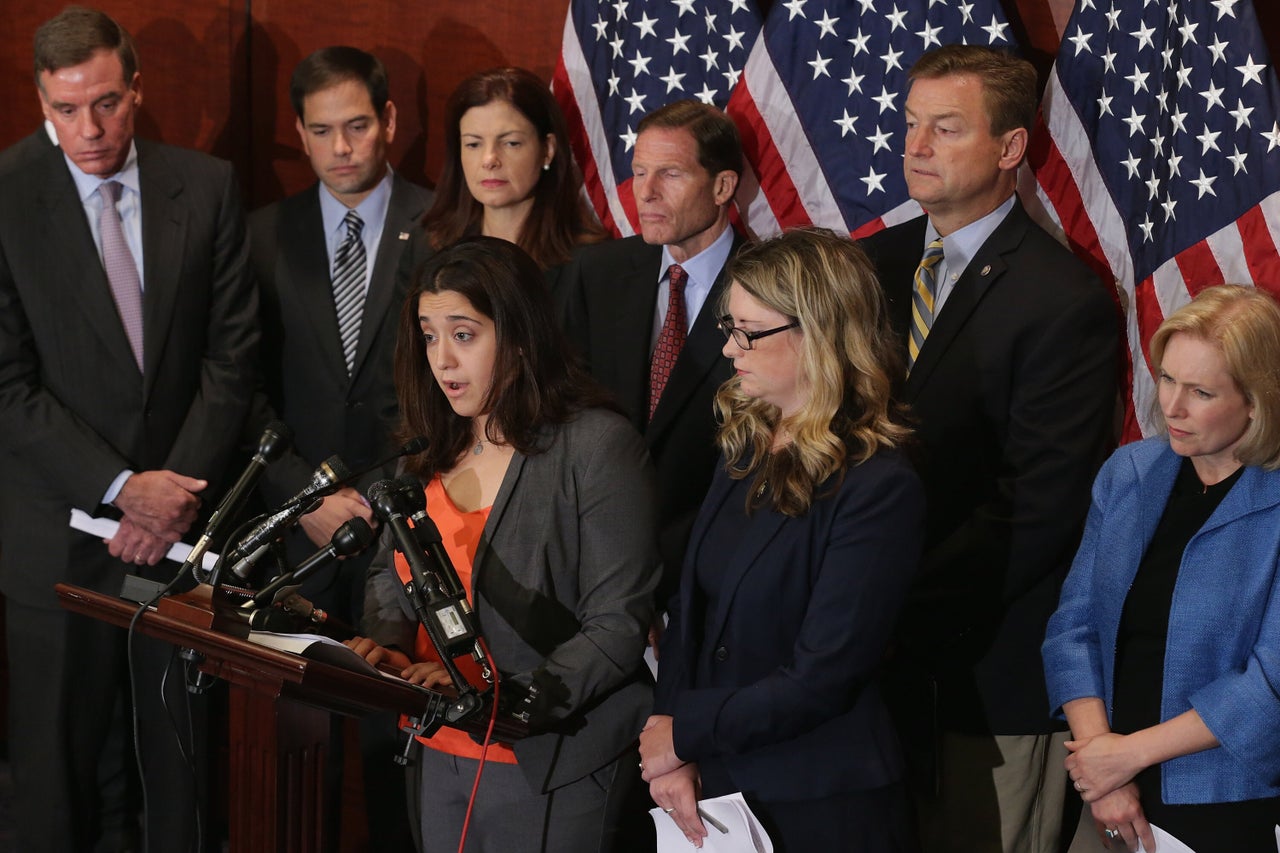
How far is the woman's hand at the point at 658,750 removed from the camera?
2.49 meters

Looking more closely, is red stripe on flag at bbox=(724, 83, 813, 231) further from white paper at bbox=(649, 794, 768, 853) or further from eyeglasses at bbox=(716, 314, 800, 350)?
white paper at bbox=(649, 794, 768, 853)

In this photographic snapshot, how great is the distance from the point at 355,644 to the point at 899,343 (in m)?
1.12

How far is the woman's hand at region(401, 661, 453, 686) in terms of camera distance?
2.47 m

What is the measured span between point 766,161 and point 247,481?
208cm

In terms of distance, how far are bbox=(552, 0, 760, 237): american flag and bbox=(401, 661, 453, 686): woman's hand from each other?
199 centimetres

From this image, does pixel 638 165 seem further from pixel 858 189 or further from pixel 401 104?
pixel 401 104

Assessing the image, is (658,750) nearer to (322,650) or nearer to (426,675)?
(426,675)

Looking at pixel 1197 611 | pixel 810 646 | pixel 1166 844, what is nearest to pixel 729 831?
pixel 810 646

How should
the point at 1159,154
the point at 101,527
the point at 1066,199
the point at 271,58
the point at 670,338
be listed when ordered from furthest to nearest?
the point at 271,58
the point at 101,527
the point at 670,338
the point at 1066,199
the point at 1159,154

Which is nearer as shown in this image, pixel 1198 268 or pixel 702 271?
pixel 1198 268

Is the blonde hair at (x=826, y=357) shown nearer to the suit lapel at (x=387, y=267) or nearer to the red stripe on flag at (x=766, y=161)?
the red stripe on flag at (x=766, y=161)

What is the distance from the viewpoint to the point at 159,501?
12.5ft

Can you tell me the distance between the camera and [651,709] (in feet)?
8.98

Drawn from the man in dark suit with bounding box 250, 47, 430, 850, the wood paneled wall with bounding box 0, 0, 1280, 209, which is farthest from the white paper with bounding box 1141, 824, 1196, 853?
the wood paneled wall with bounding box 0, 0, 1280, 209
